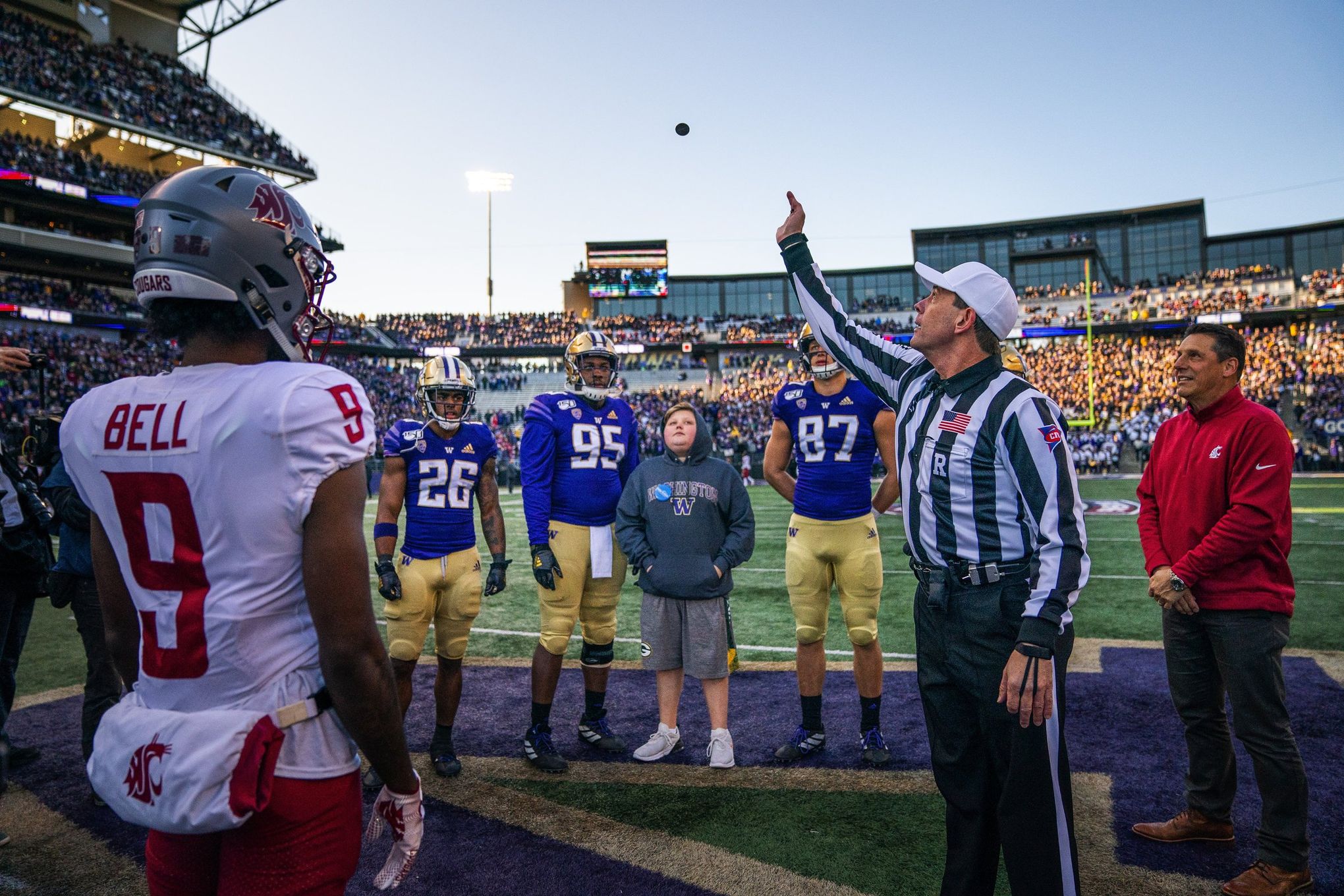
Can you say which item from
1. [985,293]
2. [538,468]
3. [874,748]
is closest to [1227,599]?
[985,293]

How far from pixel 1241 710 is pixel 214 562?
3.86m

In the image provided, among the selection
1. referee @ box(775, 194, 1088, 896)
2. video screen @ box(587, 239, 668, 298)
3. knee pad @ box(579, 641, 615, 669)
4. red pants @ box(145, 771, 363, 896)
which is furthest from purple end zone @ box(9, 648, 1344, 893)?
video screen @ box(587, 239, 668, 298)

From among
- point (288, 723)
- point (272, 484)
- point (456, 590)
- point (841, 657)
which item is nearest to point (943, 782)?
point (288, 723)

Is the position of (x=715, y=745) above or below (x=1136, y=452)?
below

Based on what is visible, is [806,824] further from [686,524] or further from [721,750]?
[686,524]

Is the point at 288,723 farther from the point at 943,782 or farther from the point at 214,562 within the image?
the point at 943,782

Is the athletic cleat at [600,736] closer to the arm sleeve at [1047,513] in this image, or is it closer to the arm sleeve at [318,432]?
the arm sleeve at [1047,513]

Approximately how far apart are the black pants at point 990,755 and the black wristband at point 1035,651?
6.2 inches

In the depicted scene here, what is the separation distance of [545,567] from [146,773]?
345 cm

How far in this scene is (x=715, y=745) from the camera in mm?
4578

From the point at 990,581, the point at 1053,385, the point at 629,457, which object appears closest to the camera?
the point at 990,581

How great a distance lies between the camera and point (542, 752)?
4.65m

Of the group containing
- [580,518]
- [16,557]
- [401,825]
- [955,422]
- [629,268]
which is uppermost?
[629,268]

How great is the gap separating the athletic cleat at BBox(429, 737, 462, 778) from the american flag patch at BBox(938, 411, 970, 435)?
333 centimetres
